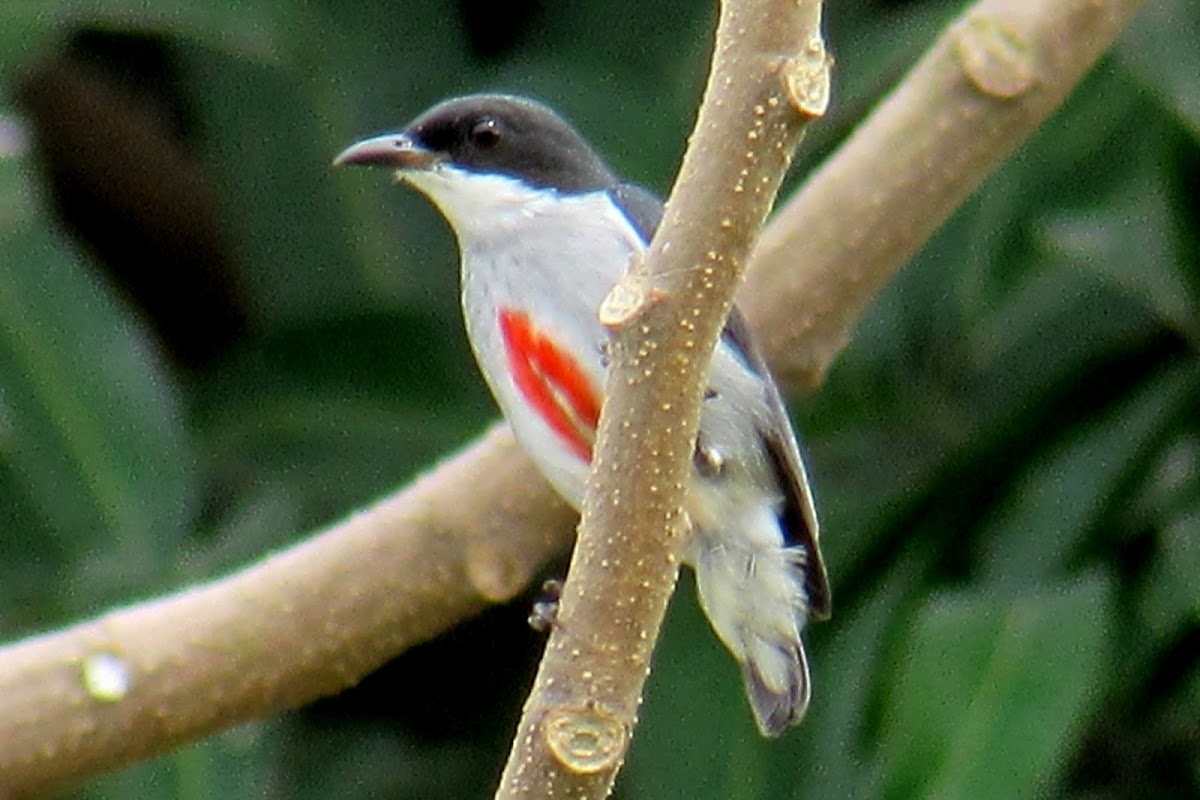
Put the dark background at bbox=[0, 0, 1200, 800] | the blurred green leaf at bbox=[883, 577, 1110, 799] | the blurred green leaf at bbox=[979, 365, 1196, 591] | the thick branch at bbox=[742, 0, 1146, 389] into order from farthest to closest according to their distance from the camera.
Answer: the blurred green leaf at bbox=[979, 365, 1196, 591] → the dark background at bbox=[0, 0, 1200, 800] → the blurred green leaf at bbox=[883, 577, 1110, 799] → the thick branch at bbox=[742, 0, 1146, 389]

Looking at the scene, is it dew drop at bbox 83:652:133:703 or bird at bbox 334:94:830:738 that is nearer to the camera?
bird at bbox 334:94:830:738

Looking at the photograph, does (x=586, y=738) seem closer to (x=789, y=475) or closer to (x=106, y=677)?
(x=789, y=475)

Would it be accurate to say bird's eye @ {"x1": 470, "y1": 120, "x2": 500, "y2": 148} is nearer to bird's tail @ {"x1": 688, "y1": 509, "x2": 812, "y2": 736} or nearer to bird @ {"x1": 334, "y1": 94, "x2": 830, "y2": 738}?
bird @ {"x1": 334, "y1": 94, "x2": 830, "y2": 738}

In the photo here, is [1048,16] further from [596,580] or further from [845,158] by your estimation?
[596,580]

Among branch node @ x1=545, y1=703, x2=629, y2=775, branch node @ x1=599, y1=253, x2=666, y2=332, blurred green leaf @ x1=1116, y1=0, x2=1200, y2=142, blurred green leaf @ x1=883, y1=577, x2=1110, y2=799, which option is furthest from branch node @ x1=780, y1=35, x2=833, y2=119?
blurred green leaf @ x1=1116, y1=0, x2=1200, y2=142

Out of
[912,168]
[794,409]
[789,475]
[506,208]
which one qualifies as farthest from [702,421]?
[794,409]

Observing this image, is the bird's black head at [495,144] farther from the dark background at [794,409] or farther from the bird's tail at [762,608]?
the dark background at [794,409]
